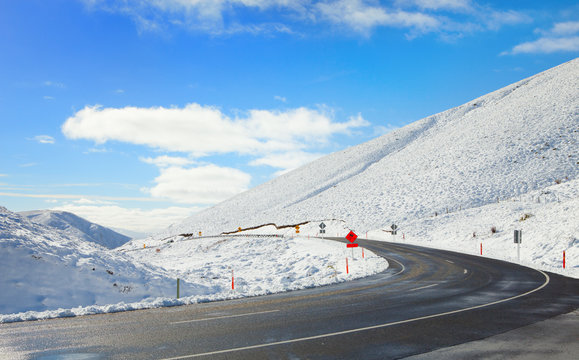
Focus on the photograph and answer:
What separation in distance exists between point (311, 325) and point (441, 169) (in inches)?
2632

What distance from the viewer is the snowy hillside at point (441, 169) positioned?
5841cm

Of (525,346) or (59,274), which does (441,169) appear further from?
(525,346)

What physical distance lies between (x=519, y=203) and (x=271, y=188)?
A: 70.6 m

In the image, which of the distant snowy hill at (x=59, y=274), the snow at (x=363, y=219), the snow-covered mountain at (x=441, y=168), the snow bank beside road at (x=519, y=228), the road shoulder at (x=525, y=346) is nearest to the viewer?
the road shoulder at (x=525, y=346)

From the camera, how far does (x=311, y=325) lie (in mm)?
9922

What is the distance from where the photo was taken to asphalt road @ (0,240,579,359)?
795 cm

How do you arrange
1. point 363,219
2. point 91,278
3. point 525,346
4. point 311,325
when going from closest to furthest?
point 525,346, point 311,325, point 91,278, point 363,219

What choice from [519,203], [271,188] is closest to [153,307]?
[519,203]

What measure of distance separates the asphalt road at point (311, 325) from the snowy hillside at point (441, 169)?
728 inches

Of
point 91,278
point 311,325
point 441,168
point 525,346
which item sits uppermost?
point 441,168

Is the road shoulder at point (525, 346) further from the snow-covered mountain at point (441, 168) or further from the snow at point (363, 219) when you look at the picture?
the snow-covered mountain at point (441, 168)

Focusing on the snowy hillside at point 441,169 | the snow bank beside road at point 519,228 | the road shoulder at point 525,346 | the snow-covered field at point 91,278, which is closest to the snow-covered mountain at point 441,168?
the snowy hillside at point 441,169

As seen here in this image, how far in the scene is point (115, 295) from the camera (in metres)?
18.0

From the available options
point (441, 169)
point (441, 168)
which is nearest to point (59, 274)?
point (441, 169)
